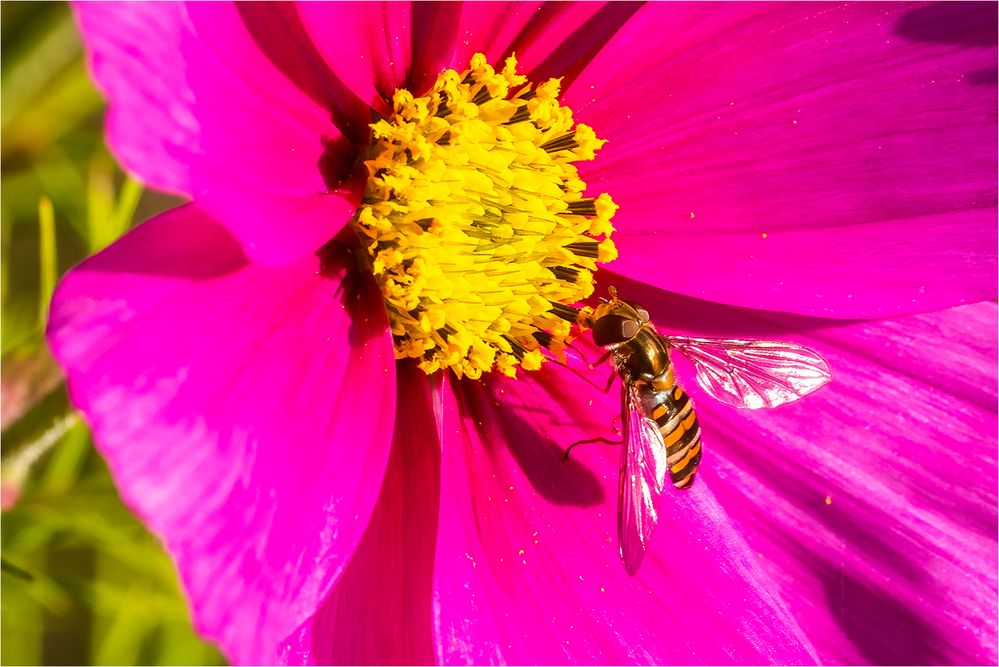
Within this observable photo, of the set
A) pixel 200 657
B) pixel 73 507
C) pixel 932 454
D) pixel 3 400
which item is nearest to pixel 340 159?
pixel 3 400

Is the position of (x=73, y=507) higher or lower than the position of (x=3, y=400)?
lower

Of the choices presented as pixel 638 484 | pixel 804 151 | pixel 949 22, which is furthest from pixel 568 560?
pixel 949 22

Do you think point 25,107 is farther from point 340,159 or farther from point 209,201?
point 209,201

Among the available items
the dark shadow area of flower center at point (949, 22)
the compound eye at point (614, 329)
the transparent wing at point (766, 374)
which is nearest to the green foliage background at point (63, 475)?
the compound eye at point (614, 329)

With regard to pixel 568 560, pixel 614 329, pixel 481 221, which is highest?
A: pixel 481 221

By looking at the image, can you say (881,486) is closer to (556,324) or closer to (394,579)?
(556,324)

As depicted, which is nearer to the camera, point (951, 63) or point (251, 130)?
point (251, 130)

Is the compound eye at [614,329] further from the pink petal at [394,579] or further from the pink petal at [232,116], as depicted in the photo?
the pink petal at [232,116]
